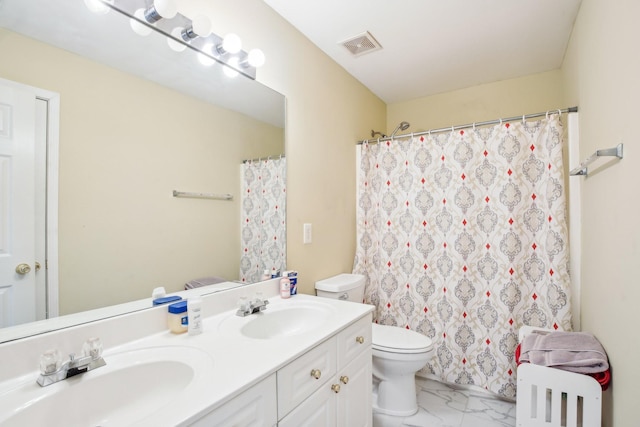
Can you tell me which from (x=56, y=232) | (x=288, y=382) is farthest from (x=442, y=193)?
(x=56, y=232)

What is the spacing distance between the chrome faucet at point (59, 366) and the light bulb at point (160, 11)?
112 centimetres

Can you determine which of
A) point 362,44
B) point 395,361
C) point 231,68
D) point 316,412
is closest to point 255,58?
point 231,68

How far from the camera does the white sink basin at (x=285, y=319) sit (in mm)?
1335

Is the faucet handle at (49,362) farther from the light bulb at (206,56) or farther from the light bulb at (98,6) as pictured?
the light bulb at (206,56)

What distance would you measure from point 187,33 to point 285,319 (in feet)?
4.30

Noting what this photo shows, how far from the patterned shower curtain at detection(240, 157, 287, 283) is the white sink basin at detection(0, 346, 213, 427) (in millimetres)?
643

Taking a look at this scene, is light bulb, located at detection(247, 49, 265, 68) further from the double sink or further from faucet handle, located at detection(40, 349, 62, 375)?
faucet handle, located at detection(40, 349, 62, 375)

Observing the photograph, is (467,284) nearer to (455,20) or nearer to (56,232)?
(455,20)

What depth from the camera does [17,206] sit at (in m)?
0.85

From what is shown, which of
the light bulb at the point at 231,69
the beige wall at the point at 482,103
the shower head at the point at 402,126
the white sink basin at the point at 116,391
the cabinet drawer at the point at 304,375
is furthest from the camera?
the shower head at the point at 402,126

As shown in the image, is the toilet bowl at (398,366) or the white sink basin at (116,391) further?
the toilet bowl at (398,366)

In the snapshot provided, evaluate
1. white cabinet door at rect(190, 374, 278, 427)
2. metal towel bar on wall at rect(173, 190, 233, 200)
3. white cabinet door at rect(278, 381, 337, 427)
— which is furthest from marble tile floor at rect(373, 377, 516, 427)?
metal towel bar on wall at rect(173, 190, 233, 200)

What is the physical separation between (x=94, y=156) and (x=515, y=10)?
217 cm

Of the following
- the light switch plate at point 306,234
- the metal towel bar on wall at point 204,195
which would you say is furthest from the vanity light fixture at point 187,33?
the light switch plate at point 306,234
